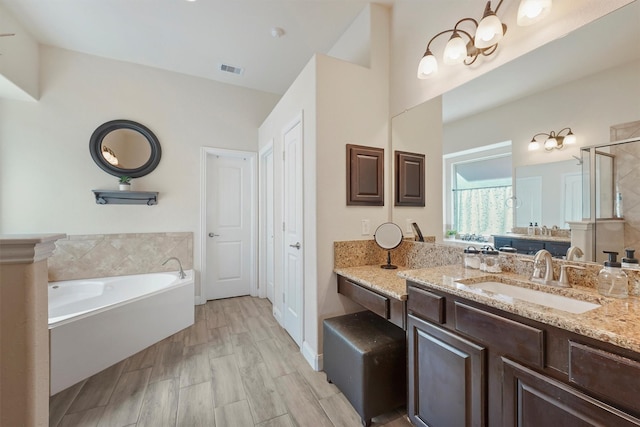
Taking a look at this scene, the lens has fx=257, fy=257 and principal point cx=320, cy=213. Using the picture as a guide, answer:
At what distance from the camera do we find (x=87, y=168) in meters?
3.01

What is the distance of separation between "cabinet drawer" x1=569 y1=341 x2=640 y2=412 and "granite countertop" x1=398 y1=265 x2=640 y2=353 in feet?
0.16

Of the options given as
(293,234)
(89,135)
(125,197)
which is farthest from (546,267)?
(89,135)

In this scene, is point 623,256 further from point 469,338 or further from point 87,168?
point 87,168

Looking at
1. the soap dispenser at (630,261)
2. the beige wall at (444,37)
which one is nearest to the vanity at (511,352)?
the soap dispenser at (630,261)

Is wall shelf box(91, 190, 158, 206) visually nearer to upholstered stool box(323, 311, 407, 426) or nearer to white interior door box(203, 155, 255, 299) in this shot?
white interior door box(203, 155, 255, 299)

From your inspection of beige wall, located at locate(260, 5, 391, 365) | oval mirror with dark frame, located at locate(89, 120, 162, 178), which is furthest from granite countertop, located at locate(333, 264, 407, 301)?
oval mirror with dark frame, located at locate(89, 120, 162, 178)

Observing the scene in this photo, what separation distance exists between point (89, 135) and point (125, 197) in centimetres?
81

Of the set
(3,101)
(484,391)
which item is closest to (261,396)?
(484,391)

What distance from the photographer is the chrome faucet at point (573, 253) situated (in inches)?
49.4

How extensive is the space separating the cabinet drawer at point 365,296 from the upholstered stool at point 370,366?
17cm

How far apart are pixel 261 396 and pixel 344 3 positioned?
126 inches

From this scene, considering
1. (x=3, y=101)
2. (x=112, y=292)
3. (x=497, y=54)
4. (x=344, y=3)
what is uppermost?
(x=344, y=3)

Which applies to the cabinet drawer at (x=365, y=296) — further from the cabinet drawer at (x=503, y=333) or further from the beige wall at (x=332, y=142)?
the cabinet drawer at (x=503, y=333)

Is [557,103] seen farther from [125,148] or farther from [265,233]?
[125,148]
